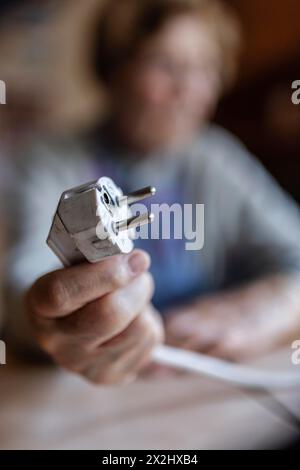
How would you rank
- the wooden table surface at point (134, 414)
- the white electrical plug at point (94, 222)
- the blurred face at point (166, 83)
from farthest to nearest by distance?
the blurred face at point (166, 83)
the wooden table surface at point (134, 414)
the white electrical plug at point (94, 222)

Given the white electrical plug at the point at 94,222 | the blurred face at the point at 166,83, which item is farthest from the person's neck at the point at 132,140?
the white electrical plug at the point at 94,222

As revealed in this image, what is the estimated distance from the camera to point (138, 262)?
0.21 m

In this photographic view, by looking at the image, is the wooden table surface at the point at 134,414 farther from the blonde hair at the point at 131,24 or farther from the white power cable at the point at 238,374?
the blonde hair at the point at 131,24

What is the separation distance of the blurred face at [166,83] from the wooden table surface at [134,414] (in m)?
0.32

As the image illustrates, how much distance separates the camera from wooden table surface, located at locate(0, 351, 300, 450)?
0.29 metres

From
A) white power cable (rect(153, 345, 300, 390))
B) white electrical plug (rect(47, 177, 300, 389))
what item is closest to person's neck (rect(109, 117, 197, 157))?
white power cable (rect(153, 345, 300, 390))

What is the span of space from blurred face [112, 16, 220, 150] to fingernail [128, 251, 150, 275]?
38 centimetres

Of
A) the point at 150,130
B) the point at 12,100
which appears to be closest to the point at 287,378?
the point at 150,130

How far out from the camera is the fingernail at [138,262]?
0.21 metres

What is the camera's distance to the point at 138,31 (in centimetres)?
56

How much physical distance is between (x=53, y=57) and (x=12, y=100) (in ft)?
0.55

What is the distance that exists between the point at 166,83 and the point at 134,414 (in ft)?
1.23
